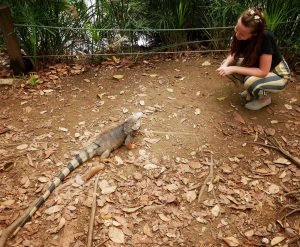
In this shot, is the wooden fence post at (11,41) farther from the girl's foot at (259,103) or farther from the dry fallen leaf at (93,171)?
the girl's foot at (259,103)

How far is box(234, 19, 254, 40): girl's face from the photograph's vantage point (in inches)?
126

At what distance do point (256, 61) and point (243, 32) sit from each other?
16.6 inches

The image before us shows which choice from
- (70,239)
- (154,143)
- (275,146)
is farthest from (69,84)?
(275,146)

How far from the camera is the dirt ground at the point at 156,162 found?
8.86 ft

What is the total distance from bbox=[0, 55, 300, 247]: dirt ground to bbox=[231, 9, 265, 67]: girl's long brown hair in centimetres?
67

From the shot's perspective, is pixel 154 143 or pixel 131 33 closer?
pixel 154 143

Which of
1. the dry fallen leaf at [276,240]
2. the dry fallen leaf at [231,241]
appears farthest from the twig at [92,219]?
the dry fallen leaf at [276,240]

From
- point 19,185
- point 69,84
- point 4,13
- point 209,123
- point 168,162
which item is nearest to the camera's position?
point 19,185

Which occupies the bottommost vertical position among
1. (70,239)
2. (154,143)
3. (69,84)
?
(70,239)

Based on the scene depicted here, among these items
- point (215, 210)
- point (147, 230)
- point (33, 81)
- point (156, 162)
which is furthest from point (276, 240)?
point (33, 81)

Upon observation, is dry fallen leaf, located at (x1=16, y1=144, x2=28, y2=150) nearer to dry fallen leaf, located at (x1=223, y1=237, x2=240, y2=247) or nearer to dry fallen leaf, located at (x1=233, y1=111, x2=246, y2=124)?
dry fallen leaf, located at (x1=223, y1=237, x2=240, y2=247)

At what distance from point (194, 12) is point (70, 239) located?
3.97 m

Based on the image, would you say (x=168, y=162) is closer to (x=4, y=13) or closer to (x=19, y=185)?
(x=19, y=185)

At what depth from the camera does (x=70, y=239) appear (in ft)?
8.53
